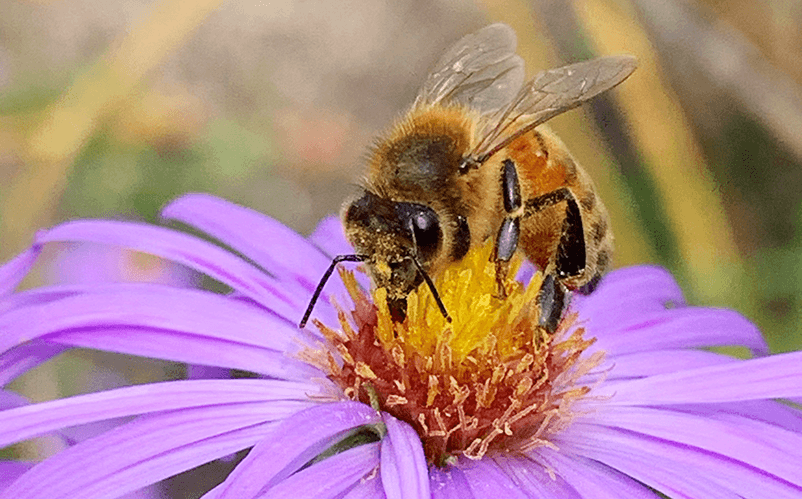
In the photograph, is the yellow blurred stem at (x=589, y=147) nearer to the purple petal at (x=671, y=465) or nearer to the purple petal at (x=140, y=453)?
the purple petal at (x=671, y=465)

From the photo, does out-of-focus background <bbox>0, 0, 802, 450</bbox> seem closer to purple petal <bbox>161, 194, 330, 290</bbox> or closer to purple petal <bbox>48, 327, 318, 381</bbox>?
purple petal <bbox>161, 194, 330, 290</bbox>

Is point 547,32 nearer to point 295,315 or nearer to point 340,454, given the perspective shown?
point 295,315

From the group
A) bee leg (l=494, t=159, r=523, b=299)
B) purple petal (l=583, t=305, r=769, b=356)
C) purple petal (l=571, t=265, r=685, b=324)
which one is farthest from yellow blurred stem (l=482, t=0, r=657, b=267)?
bee leg (l=494, t=159, r=523, b=299)

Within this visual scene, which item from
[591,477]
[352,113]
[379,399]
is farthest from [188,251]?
[352,113]

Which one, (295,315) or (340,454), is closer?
(340,454)

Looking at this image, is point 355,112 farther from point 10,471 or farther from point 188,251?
point 10,471

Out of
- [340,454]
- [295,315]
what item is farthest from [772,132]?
[340,454]
